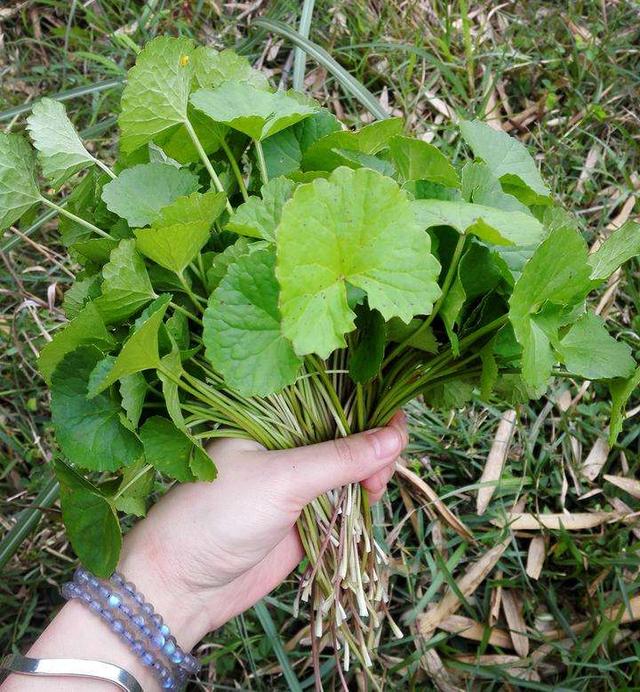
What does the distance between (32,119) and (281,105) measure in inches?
12.2

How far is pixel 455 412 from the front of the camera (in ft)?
4.54

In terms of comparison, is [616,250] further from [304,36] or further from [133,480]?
[304,36]

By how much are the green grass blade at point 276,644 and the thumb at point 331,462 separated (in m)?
0.46

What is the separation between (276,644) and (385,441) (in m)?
0.54

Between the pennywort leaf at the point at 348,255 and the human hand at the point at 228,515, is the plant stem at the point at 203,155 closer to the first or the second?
the pennywort leaf at the point at 348,255

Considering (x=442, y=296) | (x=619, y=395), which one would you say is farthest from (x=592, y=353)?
(x=442, y=296)

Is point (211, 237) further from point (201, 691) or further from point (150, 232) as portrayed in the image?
point (201, 691)

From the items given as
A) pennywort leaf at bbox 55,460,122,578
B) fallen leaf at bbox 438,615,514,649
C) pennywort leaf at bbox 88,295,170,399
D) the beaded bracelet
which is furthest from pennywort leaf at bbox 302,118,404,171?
fallen leaf at bbox 438,615,514,649

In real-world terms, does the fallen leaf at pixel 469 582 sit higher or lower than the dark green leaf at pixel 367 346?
lower

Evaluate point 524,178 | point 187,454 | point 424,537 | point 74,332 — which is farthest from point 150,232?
point 424,537

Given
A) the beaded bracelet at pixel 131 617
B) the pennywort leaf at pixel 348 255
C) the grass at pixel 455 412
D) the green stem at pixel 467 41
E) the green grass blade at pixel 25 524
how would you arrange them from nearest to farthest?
the pennywort leaf at pixel 348 255 < the beaded bracelet at pixel 131 617 < the green grass blade at pixel 25 524 < the grass at pixel 455 412 < the green stem at pixel 467 41

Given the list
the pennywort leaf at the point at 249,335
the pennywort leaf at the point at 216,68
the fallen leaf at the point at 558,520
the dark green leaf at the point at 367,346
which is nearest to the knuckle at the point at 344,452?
the dark green leaf at the point at 367,346

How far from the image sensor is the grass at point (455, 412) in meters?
1.29

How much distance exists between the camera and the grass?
1.29 metres
